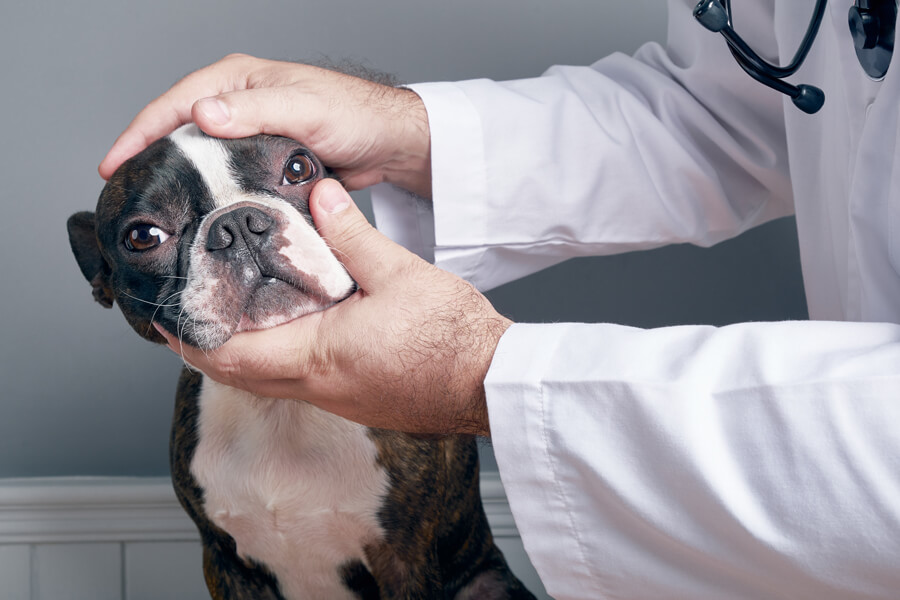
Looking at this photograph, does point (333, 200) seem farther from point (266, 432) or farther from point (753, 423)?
point (753, 423)

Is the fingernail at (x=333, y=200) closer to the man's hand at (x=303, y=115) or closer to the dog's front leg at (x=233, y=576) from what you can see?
the man's hand at (x=303, y=115)

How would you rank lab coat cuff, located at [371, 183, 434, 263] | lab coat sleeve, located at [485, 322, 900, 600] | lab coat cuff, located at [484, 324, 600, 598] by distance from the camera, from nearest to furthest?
lab coat sleeve, located at [485, 322, 900, 600], lab coat cuff, located at [484, 324, 600, 598], lab coat cuff, located at [371, 183, 434, 263]

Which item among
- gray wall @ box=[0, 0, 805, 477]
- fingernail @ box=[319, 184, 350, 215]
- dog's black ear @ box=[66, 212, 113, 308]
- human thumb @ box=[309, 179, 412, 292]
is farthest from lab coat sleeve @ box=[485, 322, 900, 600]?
gray wall @ box=[0, 0, 805, 477]

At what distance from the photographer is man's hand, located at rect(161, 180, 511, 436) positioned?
0.96 meters

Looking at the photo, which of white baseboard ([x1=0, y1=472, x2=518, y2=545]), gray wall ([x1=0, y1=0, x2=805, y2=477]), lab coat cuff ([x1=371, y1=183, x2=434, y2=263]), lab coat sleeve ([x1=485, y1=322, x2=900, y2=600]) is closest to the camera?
lab coat sleeve ([x1=485, y1=322, x2=900, y2=600])

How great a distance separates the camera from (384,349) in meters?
0.96

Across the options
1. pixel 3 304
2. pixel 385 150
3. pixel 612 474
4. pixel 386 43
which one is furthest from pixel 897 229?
pixel 3 304

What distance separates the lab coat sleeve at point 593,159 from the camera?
1.40 metres

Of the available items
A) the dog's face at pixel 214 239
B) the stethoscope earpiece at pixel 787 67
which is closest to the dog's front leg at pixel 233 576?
the dog's face at pixel 214 239

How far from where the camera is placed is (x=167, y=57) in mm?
1821

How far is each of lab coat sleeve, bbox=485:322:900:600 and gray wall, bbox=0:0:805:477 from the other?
106cm

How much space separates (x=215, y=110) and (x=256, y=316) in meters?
0.30

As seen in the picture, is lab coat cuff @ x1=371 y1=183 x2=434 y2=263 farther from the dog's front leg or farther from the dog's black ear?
the dog's front leg

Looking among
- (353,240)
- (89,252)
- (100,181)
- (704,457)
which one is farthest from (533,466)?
(100,181)
